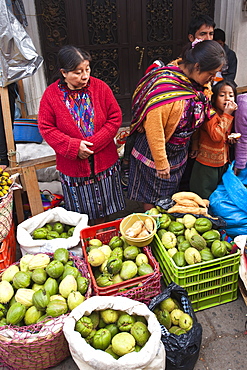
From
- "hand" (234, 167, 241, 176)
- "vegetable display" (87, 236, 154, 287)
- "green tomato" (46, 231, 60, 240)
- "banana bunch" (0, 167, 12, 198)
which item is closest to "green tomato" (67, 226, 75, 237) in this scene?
"green tomato" (46, 231, 60, 240)

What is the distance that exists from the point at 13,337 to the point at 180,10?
4995mm

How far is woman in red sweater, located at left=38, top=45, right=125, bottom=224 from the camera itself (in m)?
2.63

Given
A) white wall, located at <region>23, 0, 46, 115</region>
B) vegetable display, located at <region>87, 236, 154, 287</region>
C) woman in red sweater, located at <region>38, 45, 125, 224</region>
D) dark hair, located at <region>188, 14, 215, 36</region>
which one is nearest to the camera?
vegetable display, located at <region>87, 236, 154, 287</region>

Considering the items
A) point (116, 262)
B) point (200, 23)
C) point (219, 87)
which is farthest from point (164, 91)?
point (116, 262)

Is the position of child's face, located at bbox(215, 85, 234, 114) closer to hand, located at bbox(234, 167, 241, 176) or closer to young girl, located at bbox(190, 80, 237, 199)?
young girl, located at bbox(190, 80, 237, 199)

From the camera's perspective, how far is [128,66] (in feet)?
17.0

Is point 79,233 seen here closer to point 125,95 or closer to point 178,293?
point 178,293

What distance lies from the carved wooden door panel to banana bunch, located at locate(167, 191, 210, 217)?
9.12 feet

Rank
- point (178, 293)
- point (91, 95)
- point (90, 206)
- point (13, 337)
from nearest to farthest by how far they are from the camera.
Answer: point (13, 337) < point (178, 293) < point (91, 95) < point (90, 206)

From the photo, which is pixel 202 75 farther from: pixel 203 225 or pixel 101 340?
pixel 101 340

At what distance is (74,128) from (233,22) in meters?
3.87

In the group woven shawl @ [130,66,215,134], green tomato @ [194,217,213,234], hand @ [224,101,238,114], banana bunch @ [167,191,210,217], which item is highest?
woven shawl @ [130,66,215,134]

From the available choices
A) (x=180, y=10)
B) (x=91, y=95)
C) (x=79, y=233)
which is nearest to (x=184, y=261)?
(x=79, y=233)

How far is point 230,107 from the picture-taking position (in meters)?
2.97
